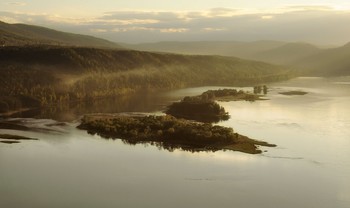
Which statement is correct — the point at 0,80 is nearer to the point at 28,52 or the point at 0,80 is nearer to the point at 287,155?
the point at 28,52

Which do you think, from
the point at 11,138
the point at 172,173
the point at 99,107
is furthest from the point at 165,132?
the point at 99,107

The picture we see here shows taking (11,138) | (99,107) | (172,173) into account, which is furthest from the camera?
(99,107)

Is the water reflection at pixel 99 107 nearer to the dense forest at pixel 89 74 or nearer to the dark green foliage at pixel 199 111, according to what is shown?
the dense forest at pixel 89 74

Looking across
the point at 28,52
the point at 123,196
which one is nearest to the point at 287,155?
the point at 123,196

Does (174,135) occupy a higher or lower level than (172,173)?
higher

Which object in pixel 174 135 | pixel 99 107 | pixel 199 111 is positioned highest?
pixel 199 111

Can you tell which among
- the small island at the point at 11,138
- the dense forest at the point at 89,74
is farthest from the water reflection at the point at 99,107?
the small island at the point at 11,138

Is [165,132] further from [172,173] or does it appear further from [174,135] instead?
[172,173]

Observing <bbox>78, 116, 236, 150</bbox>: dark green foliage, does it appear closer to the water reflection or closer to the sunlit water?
the sunlit water
